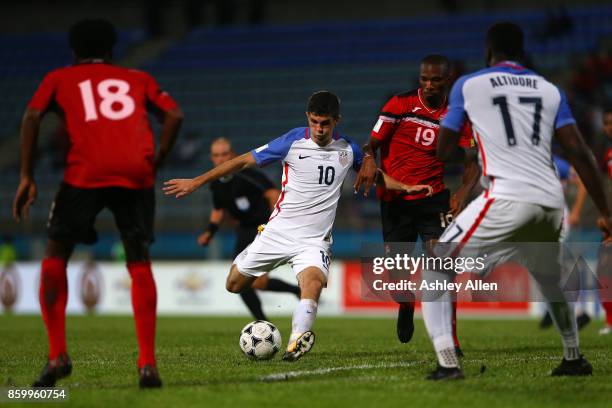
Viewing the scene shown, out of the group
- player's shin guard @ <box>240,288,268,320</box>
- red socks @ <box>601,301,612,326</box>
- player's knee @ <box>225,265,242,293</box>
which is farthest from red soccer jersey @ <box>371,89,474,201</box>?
red socks @ <box>601,301,612,326</box>

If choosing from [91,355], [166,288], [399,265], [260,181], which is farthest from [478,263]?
[166,288]

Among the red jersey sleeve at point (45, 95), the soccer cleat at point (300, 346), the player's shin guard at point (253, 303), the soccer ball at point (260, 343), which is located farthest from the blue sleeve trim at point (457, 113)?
the player's shin guard at point (253, 303)

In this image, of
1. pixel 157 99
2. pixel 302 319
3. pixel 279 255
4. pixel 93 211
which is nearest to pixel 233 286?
pixel 279 255

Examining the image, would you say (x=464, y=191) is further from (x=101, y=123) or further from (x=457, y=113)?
(x=101, y=123)

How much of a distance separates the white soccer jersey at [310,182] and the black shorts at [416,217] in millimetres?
903

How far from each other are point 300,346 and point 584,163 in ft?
8.49

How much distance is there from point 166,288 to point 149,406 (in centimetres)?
1583

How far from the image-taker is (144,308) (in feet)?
19.6

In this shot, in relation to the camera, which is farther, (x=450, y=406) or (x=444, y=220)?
(x=444, y=220)

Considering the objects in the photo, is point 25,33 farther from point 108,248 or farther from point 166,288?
point 166,288

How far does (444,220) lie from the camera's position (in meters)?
8.98

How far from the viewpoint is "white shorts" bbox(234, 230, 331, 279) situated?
8102 millimetres

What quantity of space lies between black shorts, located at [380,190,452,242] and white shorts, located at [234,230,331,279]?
3.32 ft

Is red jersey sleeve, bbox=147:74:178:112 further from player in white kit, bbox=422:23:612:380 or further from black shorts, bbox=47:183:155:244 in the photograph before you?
player in white kit, bbox=422:23:612:380
